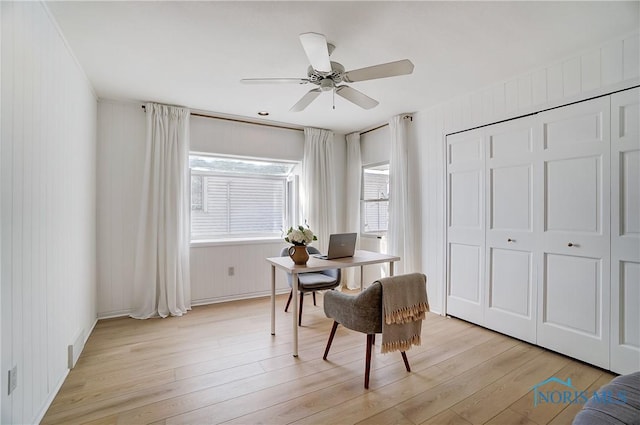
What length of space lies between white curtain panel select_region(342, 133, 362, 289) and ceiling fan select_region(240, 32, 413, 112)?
2.22 meters

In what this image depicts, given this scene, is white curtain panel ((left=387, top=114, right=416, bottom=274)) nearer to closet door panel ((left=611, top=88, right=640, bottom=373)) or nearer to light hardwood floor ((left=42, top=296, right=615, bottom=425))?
light hardwood floor ((left=42, top=296, right=615, bottom=425))

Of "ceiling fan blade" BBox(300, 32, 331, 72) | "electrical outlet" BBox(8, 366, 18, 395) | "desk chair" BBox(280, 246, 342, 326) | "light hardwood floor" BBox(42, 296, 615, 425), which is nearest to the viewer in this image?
"electrical outlet" BBox(8, 366, 18, 395)

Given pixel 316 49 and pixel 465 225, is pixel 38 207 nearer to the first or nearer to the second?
pixel 316 49

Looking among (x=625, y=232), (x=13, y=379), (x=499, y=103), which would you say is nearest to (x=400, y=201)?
(x=499, y=103)

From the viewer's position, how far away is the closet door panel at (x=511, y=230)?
2.78 metres

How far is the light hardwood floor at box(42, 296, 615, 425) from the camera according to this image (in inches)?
71.8

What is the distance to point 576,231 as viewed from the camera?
2.47 meters

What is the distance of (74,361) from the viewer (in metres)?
2.37

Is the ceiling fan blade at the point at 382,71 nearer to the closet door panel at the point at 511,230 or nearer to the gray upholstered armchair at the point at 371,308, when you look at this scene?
the gray upholstered armchair at the point at 371,308

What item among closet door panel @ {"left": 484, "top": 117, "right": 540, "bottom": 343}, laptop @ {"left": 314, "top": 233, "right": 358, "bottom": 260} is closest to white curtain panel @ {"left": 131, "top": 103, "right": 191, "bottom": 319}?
laptop @ {"left": 314, "top": 233, "right": 358, "bottom": 260}

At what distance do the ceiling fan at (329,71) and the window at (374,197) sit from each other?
2.21 meters

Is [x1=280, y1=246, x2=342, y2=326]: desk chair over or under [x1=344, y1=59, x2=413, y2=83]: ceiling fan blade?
under

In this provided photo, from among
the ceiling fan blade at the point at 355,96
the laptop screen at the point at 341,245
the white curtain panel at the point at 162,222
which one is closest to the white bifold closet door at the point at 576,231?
the ceiling fan blade at the point at 355,96

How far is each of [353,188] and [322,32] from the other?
296 centimetres
